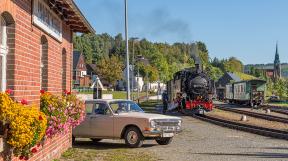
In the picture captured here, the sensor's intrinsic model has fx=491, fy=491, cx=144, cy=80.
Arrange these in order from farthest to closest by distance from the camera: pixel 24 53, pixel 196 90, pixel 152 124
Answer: pixel 196 90 → pixel 152 124 → pixel 24 53

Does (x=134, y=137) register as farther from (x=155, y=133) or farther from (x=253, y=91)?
(x=253, y=91)

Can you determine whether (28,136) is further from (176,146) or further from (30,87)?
(176,146)

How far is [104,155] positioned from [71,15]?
386 cm

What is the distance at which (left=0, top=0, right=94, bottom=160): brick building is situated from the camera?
7855mm

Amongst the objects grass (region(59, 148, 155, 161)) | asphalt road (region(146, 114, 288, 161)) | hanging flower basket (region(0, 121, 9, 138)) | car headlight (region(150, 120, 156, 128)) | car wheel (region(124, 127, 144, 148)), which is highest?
hanging flower basket (region(0, 121, 9, 138))

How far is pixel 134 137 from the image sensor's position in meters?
15.4

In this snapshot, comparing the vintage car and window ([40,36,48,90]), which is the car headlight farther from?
window ([40,36,48,90])

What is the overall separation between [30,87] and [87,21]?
4.78 meters

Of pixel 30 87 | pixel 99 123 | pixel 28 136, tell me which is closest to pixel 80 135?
pixel 99 123

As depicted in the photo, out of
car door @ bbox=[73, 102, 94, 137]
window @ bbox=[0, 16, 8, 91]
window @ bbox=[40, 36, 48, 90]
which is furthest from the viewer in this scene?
car door @ bbox=[73, 102, 94, 137]

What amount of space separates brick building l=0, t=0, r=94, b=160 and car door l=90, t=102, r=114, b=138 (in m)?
1.94

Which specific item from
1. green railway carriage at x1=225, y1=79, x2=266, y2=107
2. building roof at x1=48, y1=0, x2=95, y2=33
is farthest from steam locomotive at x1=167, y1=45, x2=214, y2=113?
building roof at x1=48, y1=0, x2=95, y2=33

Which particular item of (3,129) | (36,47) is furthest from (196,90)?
(3,129)

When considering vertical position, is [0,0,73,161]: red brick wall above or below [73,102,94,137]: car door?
above
